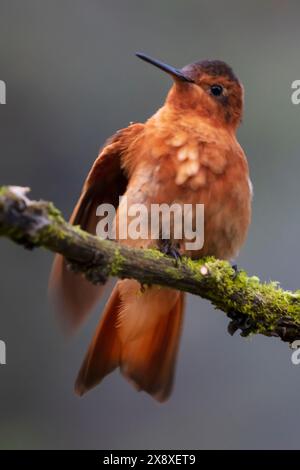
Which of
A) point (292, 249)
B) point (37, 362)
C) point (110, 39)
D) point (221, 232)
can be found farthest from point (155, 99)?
point (221, 232)

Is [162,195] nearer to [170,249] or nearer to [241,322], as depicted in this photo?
[170,249]

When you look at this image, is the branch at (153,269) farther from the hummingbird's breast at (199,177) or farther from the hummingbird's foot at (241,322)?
the hummingbird's breast at (199,177)

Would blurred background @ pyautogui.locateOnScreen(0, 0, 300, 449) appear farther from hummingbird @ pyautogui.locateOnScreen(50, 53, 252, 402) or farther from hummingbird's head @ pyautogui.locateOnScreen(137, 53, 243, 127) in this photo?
hummingbird's head @ pyautogui.locateOnScreen(137, 53, 243, 127)

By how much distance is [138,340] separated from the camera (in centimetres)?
446

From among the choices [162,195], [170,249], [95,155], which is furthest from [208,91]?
[95,155]

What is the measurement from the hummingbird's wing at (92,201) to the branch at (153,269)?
29.1 inches

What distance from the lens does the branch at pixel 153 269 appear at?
271 centimetres

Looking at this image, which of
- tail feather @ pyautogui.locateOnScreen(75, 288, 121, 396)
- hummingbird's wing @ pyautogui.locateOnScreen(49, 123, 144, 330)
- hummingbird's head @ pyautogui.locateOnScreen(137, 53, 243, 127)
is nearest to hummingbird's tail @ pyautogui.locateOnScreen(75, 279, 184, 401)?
tail feather @ pyautogui.locateOnScreen(75, 288, 121, 396)

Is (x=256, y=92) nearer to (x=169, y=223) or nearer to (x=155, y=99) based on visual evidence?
(x=155, y=99)

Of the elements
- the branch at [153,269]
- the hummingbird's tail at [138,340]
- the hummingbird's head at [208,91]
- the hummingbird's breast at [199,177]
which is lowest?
the branch at [153,269]

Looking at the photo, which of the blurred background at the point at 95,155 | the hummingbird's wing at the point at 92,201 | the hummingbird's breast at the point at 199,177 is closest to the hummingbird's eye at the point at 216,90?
the hummingbird's breast at the point at 199,177

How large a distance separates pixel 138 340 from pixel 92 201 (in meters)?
0.80

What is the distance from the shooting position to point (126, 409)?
6.26 metres

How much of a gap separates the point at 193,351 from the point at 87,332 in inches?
31.9
